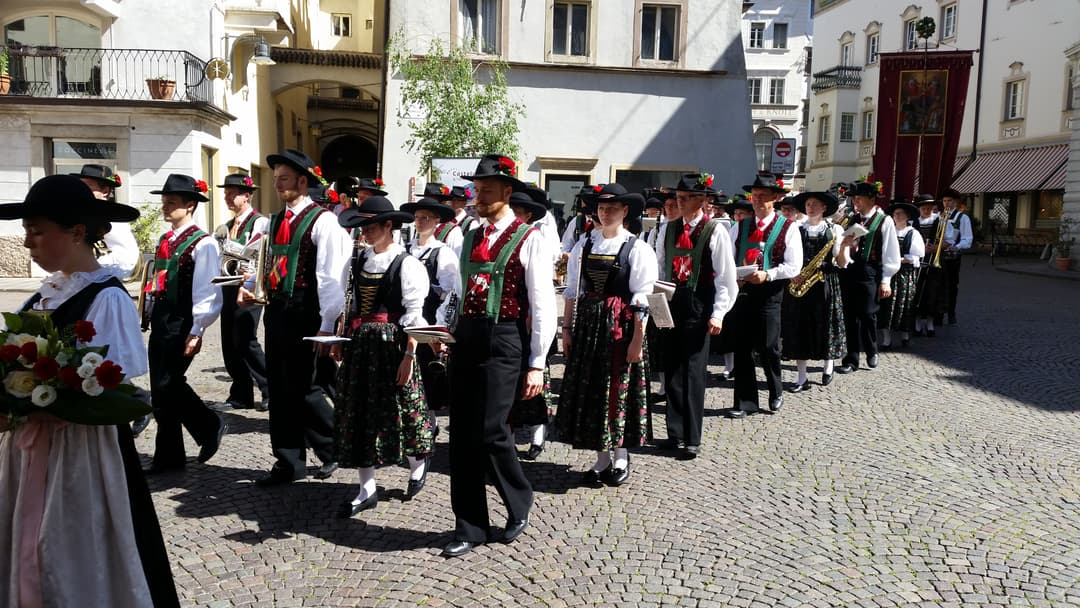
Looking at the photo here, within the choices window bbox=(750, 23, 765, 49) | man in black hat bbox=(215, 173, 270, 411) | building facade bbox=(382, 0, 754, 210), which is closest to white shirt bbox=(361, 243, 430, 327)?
man in black hat bbox=(215, 173, 270, 411)

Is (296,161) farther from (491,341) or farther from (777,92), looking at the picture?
(777,92)

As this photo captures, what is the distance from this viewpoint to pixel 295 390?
18.0 ft

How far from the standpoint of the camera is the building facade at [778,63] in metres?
53.4

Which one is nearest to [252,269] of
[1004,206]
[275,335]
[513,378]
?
[275,335]

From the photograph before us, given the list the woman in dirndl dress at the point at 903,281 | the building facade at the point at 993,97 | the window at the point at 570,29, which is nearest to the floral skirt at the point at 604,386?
the woman in dirndl dress at the point at 903,281

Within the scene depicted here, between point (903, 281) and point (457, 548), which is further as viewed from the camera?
point (903, 281)

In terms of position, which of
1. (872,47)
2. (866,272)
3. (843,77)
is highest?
(872,47)

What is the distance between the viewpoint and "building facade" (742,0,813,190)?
5344cm

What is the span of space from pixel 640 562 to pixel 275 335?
2647 millimetres

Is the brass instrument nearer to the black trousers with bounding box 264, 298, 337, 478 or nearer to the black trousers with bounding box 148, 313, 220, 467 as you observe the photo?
the black trousers with bounding box 264, 298, 337, 478

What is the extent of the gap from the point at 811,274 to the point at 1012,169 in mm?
29183

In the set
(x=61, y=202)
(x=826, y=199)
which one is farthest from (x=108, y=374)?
(x=826, y=199)

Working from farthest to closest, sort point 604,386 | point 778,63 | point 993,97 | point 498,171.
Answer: point 778,63 < point 993,97 < point 604,386 < point 498,171

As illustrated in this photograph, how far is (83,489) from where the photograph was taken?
2.83 meters
